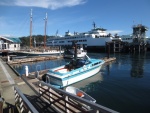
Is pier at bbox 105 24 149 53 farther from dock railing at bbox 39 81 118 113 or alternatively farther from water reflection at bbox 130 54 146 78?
dock railing at bbox 39 81 118 113

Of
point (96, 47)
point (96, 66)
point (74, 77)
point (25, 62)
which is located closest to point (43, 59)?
point (25, 62)

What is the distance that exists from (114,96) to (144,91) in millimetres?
3461

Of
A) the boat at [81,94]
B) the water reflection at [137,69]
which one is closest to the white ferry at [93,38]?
→ the water reflection at [137,69]

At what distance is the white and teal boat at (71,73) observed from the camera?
17.3 m

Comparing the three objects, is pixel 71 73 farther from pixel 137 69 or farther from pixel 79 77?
pixel 137 69

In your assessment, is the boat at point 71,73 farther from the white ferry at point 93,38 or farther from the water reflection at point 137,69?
the white ferry at point 93,38

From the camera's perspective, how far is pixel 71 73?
1817cm

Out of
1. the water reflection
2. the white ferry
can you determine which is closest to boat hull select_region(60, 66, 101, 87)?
the water reflection

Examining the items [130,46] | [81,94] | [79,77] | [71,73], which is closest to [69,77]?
[71,73]

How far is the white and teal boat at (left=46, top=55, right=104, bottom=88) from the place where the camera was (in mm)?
17312

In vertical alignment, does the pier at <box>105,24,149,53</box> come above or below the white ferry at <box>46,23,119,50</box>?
below

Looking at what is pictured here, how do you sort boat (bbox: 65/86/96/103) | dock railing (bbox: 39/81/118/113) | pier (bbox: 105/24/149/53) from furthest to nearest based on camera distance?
pier (bbox: 105/24/149/53) < boat (bbox: 65/86/96/103) < dock railing (bbox: 39/81/118/113)

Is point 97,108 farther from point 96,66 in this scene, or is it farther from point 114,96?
point 96,66

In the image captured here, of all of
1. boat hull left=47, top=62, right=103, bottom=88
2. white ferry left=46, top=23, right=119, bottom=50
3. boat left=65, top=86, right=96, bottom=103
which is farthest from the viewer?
white ferry left=46, top=23, right=119, bottom=50
